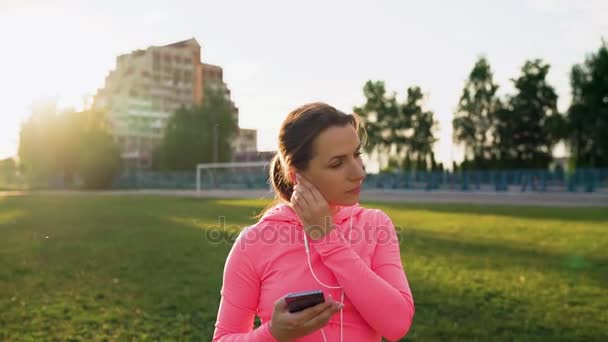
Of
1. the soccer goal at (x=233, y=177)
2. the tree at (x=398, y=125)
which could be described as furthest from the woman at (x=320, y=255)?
the tree at (x=398, y=125)

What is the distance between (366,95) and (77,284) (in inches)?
2733

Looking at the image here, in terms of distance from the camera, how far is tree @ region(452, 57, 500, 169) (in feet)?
214

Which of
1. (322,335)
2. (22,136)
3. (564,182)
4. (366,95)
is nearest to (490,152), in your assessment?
(366,95)

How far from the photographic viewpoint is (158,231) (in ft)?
51.6

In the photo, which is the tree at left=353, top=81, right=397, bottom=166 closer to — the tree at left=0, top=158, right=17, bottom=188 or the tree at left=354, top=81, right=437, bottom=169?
the tree at left=354, top=81, right=437, bottom=169

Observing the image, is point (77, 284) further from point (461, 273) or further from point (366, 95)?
point (366, 95)

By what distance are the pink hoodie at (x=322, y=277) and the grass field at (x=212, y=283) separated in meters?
3.79

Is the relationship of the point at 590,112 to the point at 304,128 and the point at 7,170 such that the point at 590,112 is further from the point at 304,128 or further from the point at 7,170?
the point at 7,170

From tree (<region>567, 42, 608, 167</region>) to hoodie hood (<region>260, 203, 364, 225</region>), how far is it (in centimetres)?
6010

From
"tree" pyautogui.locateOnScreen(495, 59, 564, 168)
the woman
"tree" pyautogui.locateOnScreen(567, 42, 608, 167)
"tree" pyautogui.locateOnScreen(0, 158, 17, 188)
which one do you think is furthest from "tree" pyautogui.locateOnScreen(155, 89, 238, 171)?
the woman

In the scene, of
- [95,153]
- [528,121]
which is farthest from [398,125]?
[95,153]

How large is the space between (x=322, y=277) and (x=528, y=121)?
6599 cm

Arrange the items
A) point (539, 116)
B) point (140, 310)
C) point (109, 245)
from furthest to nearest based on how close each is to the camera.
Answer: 1. point (539, 116)
2. point (109, 245)
3. point (140, 310)

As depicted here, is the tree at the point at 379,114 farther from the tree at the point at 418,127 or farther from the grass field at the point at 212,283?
the grass field at the point at 212,283
